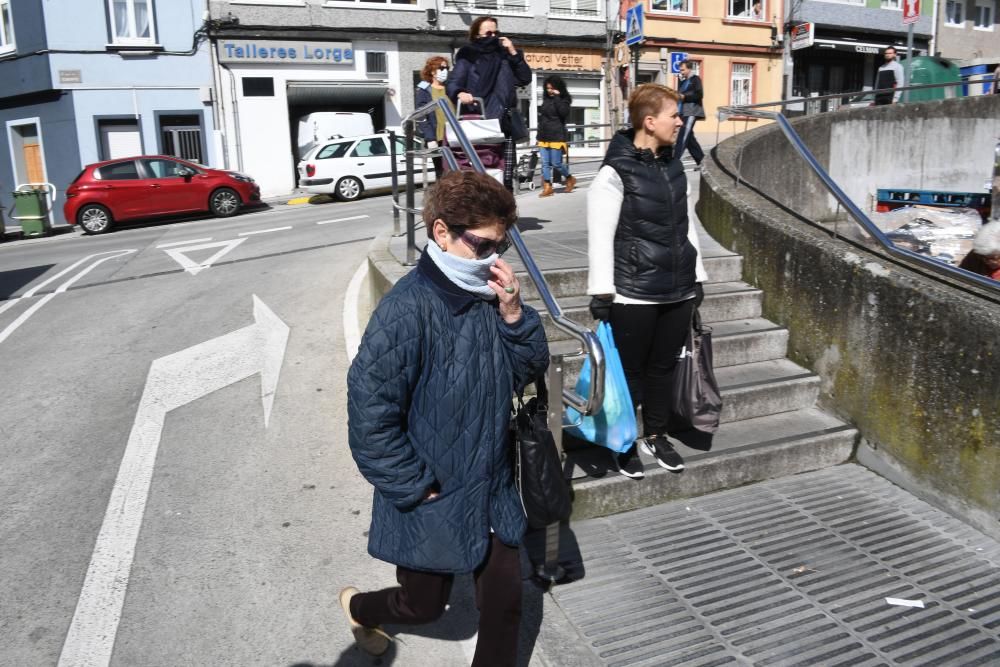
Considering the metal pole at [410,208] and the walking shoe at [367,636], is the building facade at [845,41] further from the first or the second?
the walking shoe at [367,636]

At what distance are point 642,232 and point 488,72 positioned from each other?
12.3 feet

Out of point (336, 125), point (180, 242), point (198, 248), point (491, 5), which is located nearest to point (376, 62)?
point (336, 125)

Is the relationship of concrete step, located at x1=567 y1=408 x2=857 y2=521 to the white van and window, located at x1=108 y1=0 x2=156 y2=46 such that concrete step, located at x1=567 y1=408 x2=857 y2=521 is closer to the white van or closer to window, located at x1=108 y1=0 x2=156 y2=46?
the white van

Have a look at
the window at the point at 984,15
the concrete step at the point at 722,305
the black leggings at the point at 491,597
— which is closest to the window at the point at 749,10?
the window at the point at 984,15

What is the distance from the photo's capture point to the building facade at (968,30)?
3431cm

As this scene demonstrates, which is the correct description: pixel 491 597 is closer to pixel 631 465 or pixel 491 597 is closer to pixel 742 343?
pixel 631 465

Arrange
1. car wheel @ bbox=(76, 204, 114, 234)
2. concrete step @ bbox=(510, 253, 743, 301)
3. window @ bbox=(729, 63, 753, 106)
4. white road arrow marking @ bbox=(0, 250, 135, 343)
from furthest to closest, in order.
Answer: window @ bbox=(729, 63, 753, 106) < car wheel @ bbox=(76, 204, 114, 234) < white road arrow marking @ bbox=(0, 250, 135, 343) < concrete step @ bbox=(510, 253, 743, 301)

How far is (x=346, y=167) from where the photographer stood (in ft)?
63.4

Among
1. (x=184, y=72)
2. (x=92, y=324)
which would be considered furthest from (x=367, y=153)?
(x=92, y=324)

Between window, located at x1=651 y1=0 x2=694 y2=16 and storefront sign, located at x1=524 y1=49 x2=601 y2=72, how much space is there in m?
2.69

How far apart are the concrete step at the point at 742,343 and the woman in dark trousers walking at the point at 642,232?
1194mm

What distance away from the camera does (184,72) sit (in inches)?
881

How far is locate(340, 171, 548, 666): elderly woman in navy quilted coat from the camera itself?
99.8 inches

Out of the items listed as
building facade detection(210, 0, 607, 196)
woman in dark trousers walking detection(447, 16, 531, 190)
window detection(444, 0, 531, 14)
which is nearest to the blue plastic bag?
woman in dark trousers walking detection(447, 16, 531, 190)
